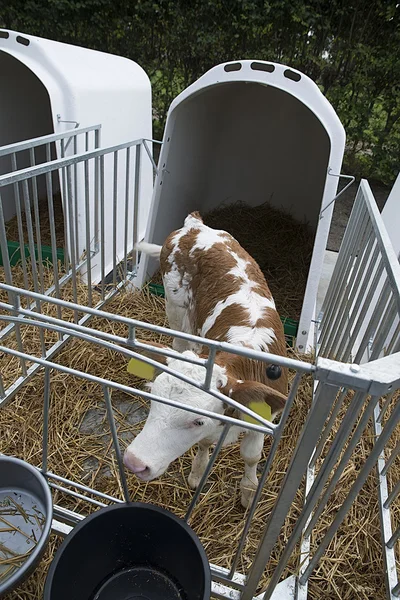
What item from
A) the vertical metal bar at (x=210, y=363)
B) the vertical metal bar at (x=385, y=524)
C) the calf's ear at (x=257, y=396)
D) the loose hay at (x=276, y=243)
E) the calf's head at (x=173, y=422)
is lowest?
the loose hay at (x=276, y=243)

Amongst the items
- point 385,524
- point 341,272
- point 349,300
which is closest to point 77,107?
point 341,272

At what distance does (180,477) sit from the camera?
239cm

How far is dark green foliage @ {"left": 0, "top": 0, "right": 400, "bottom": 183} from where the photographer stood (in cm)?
689

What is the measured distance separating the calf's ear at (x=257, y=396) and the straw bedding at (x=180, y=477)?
926 mm

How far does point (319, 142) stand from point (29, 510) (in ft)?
15.6

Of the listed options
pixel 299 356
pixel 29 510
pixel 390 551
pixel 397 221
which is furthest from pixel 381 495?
pixel 397 221

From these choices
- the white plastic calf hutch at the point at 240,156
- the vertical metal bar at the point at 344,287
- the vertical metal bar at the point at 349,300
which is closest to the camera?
the vertical metal bar at the point at 349,300

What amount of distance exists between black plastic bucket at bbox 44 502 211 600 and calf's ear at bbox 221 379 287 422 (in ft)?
1.77

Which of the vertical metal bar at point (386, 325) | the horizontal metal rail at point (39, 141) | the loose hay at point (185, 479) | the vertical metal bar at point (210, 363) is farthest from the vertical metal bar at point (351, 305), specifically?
the horizontal metal rail at point (39, 141)

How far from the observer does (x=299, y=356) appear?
333cm

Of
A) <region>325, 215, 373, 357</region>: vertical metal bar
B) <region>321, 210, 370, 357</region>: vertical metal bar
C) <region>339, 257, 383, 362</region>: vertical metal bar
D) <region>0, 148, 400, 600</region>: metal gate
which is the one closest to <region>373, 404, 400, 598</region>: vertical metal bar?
<region>0, 148, 400, 600</region>: metal gate

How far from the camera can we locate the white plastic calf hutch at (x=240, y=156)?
397cm

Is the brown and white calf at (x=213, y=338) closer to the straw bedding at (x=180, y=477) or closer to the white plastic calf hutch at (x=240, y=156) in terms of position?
the straw bedding at (x=180, y=477)

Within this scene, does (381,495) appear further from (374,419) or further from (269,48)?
(269,48)
